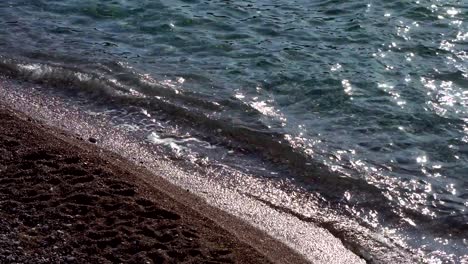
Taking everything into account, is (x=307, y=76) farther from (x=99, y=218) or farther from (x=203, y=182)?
(x=99, y=218)

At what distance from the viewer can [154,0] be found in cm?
1383

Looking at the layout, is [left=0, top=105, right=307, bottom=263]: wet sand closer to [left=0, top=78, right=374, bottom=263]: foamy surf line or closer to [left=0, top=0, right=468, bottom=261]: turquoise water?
[left=0, top=78, right=374, bottom=263]: foamy surf line

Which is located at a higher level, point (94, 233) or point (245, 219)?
point (94, 233)

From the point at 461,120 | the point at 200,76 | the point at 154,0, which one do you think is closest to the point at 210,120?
the point at 200,76

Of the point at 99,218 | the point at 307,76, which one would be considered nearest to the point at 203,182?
the point at 99,218

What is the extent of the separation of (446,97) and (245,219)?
4311 mm

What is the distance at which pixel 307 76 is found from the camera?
10852 mm

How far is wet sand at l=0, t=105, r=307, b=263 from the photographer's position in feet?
19.4

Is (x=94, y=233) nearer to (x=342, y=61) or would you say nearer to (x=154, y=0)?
(x=342, y=61)

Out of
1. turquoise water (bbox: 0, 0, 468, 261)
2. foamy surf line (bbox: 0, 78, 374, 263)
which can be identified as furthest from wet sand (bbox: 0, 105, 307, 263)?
turquoise water (bbox: 0, 0, 468, 261)

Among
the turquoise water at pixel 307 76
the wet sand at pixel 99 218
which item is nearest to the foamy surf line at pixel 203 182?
the wet sand at pixel 99 218

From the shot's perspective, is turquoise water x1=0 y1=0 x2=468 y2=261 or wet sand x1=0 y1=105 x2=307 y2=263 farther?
turquoise water x1=0 y1=0 x2=468 y2=261

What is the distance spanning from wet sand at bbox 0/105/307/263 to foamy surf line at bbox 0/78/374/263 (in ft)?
0.78

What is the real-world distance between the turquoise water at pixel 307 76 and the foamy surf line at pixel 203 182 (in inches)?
24.9
